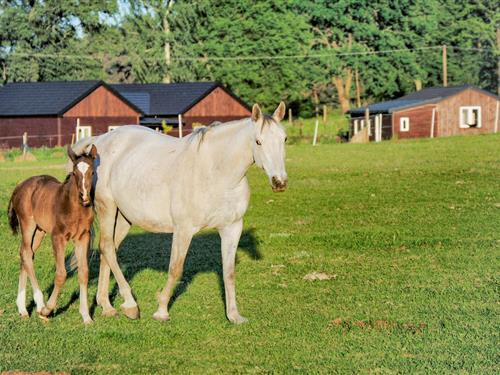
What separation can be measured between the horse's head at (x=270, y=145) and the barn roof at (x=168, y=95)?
67642mm

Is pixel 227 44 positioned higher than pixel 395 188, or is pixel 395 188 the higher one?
pixel 227 44

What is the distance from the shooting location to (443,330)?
34.9ft

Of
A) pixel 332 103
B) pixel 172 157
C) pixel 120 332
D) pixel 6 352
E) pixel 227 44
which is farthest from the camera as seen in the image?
pixel 332 103

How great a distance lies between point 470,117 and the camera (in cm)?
7406

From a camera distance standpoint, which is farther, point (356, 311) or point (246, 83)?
point (246, 83)

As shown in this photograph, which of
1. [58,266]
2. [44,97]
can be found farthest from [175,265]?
[44,97]

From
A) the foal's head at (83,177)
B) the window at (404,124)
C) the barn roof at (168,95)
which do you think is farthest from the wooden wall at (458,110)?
the foal's head at (83,177)

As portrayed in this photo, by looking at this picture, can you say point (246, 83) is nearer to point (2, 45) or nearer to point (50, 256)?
point (2, 45)

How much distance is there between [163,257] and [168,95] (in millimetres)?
64589

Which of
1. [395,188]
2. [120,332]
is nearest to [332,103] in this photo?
[395,188]

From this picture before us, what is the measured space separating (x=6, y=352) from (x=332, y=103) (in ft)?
316

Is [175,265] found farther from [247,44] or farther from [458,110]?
[247,44]

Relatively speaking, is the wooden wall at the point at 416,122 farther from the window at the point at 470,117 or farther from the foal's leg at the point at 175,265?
the foal's leg at the point at 175,265

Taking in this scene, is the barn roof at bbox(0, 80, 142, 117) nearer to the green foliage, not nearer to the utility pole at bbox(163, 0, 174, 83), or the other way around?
the green foliage
